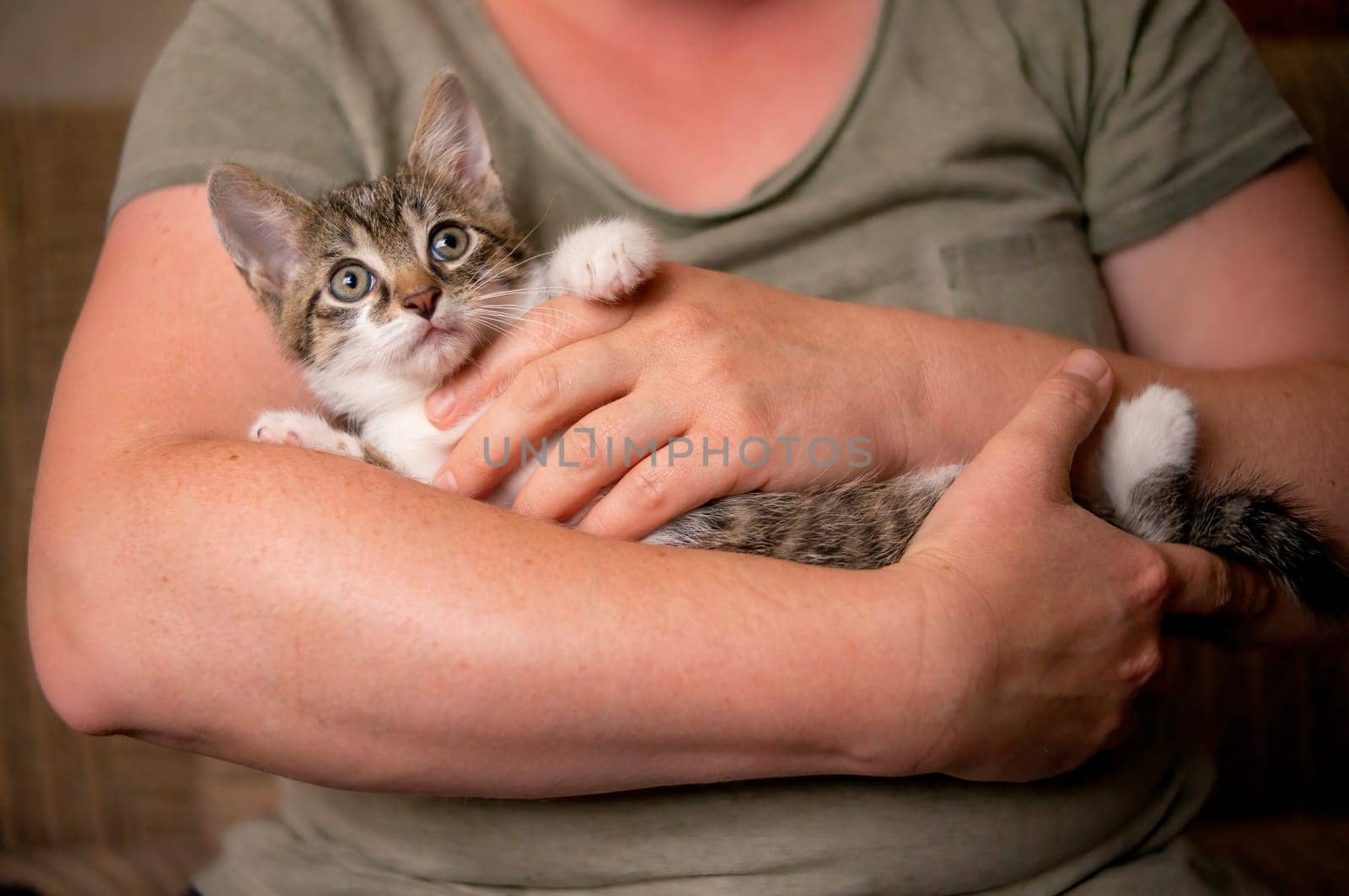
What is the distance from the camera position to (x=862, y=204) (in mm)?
1226

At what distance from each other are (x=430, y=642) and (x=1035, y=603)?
577 millimetres

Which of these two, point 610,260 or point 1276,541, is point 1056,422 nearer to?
point 1276,541

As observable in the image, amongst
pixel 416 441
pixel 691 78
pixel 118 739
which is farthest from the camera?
pixel 118 739

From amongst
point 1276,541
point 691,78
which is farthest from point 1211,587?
point 691,78

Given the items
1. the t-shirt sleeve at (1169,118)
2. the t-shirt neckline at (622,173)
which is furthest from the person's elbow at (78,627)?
the t-shirt sleeve at (1169,118)

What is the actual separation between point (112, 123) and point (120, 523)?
1.36 m

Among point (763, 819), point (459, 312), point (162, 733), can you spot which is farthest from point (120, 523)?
point (763, 819)

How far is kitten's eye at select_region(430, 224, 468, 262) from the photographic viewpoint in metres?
1.25

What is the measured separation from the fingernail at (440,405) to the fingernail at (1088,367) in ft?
2.42

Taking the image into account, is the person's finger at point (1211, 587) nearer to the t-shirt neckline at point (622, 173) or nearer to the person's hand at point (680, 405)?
the person's hand at point (680, 405)

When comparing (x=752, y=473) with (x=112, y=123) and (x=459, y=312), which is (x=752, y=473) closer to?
(x=459, y=312)

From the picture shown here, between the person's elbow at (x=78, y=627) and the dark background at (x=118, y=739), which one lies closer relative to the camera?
the person's elbow at (x=78, y=627)

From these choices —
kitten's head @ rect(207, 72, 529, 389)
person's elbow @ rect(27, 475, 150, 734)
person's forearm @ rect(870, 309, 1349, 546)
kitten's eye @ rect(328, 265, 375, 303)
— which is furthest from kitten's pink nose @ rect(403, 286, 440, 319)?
person's forearm @ rect(870, 309, 1349, 546)

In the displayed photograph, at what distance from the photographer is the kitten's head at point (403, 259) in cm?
115
